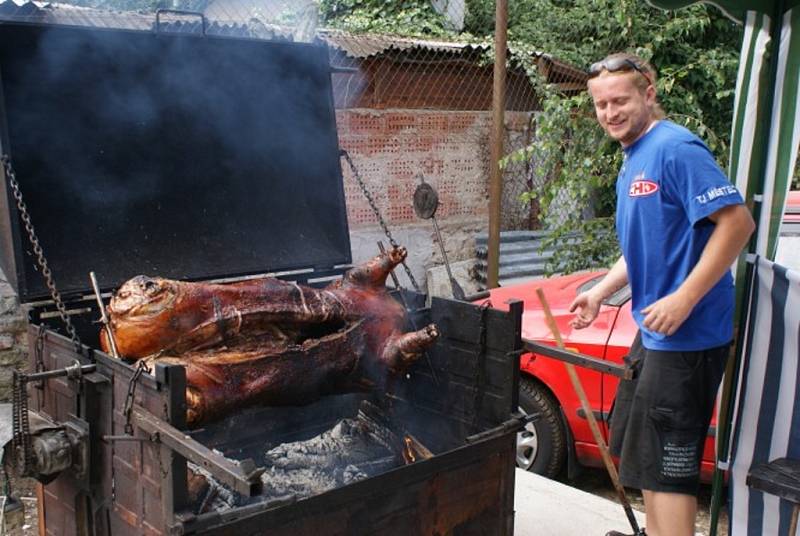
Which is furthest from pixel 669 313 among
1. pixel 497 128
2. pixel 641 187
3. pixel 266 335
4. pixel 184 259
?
pixel 497 128

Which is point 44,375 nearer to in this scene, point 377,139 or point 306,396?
point 306,396

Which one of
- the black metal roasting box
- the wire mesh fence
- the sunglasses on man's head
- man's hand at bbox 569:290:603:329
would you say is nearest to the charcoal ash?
the black metal roasting box

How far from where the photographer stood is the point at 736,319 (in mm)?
3152

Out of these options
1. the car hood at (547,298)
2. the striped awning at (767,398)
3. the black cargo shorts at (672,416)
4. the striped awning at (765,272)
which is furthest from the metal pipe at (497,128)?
the black cargo shorts at (672,416)

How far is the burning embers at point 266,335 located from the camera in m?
3.09

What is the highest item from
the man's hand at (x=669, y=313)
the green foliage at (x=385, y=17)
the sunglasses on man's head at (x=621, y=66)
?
the green foliage at (x=385, y=17)

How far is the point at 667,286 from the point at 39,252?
2.47 m

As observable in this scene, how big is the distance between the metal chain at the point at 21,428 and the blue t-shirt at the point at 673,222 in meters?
2.36

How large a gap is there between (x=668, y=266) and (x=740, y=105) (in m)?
0.89

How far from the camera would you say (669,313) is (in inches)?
103

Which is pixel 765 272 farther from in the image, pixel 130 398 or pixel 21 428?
pixel 21 428

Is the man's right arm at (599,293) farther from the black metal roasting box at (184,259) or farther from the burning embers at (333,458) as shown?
the burning embers at (333,458)

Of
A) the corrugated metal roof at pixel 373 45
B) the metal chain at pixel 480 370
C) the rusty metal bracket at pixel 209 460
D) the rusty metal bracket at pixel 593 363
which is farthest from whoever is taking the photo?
the corrugated metal roof at pixel 373 45

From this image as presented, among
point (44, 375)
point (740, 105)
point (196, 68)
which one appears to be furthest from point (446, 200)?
point (44, 375)
